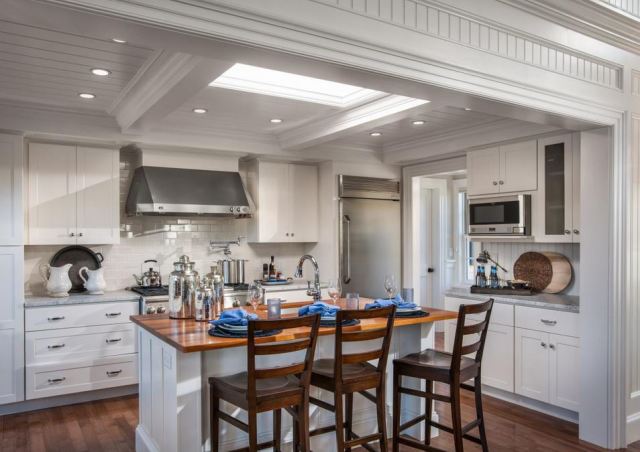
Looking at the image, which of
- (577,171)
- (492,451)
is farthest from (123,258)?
(577,171)

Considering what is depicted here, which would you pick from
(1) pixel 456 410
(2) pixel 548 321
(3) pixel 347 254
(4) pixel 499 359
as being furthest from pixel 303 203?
(1) pixel 456 410

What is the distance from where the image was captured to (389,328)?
288 centimetres

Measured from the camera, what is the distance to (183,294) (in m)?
3.24

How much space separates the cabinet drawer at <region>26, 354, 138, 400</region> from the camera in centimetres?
435

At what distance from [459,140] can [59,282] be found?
3869 millimetres

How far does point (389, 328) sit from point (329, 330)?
331 millimetres

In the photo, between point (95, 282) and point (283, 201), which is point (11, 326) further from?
point (283, 201)

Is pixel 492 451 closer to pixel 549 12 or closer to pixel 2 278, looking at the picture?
pixel 549 12

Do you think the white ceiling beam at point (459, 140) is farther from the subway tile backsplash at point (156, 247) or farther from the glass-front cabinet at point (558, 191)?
the subway tile backsplash at point (156, 247)

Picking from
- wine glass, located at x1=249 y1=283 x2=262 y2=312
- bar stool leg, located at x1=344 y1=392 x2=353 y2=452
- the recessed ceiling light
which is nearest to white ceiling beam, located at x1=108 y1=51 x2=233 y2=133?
the recessed ceiling light

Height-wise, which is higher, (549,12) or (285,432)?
(549,12)

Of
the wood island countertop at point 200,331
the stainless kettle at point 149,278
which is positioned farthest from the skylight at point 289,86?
the stainless kettle at point 149,278

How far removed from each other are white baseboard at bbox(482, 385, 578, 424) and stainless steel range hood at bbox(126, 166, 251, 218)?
2869mm

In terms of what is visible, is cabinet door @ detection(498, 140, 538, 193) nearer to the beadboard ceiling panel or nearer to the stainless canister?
the stainless canister
